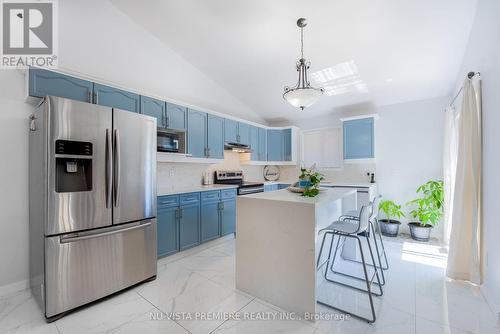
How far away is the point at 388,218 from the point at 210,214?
3.24 metres

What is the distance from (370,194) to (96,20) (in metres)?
4.82

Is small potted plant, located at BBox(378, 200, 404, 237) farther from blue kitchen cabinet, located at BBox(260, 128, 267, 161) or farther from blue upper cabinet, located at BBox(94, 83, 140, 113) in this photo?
blue upper cabinet, located at BBox(94, 83, 140, 113)

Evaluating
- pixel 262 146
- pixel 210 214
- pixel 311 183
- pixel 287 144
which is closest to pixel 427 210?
pixel 311 183

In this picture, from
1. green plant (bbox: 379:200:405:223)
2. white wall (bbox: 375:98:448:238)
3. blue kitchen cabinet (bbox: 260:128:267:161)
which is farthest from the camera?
blue kitchen cabinet (bbox: 260:128:267:161)

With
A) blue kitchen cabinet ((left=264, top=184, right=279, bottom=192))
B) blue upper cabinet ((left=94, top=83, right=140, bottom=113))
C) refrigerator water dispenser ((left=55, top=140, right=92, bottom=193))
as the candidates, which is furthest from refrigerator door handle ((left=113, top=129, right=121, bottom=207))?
blue kitchen cabinet ((left=264, top=184, right=279, bottom=192))

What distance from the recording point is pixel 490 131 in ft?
6.44

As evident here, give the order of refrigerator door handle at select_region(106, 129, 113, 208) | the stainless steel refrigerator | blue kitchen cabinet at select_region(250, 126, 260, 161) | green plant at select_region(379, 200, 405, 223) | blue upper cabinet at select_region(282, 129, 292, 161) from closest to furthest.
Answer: the stainless steel refrigerator < refrigerator door handle at select_region(106, 129, 113, 208) < green plant at select_region(379, 200, 405, 223) < blue kitchen cabinet at select_region(250, 126, 260, 161) < blue upper cabinet at select_region(282, 129, 292, 161)

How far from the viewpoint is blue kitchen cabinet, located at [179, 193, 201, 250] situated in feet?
10.1

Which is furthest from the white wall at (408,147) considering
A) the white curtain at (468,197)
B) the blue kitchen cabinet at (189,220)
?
the blue kitchen cabinet at (189,220)

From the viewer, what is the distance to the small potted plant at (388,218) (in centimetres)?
392

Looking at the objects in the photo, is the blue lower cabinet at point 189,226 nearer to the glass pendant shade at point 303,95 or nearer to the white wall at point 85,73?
the white wall at point 85,73

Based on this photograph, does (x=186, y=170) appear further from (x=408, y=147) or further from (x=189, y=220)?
(x=408, y=147)

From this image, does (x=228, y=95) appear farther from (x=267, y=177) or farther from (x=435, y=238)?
(x=435, y=238)

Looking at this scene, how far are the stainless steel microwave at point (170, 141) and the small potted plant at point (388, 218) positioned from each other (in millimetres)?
3675
